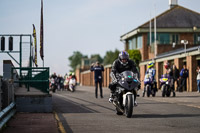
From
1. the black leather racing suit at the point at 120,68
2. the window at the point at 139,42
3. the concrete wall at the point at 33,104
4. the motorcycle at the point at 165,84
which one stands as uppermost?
the window at the point at 139,42

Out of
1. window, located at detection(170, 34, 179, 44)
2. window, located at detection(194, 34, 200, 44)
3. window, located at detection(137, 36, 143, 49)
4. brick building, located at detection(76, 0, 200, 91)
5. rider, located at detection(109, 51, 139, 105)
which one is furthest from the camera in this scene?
window, located at detection(137, 36, 143, 49)

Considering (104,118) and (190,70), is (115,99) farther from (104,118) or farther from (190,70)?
(190,70)

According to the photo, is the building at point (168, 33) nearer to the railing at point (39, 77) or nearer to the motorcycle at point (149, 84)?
the motorcycle at point (149, 84)

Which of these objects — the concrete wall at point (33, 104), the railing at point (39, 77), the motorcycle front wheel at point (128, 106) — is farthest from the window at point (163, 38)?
the motorcycle front wheel at point (128, 106)

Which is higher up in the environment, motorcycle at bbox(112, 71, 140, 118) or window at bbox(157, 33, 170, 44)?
window at bbox(157, 33, 170, 44)

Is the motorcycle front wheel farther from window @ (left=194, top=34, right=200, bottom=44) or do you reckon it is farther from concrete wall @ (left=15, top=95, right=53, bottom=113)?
window @ (left=194, top=34, right=200, bottom=44)

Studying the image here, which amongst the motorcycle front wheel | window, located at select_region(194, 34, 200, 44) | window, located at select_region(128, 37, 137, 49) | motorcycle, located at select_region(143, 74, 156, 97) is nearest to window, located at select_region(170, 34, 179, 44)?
window, located at select_region(194, 34, 200, 44)

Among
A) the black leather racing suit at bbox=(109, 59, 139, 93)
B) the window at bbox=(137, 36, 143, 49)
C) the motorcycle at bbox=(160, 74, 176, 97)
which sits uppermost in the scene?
the window at bbox=(137, 36, 143, 49)

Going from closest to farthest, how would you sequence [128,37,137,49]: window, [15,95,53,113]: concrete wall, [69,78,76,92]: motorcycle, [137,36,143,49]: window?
[15,95,53,113]: concrete wall < [69,78,76,92]: motorcycle < [137,36,143,49]: window < [128,37,137,49]: window

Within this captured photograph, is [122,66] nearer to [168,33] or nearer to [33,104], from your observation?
[33,104]

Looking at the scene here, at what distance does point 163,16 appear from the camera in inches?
2616

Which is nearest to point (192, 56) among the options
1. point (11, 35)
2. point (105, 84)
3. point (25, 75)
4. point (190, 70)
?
point (190, 70)

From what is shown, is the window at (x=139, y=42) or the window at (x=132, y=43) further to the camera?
the window at (x=132, y=43)

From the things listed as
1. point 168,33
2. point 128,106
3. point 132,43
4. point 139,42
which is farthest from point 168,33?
point 128,106
